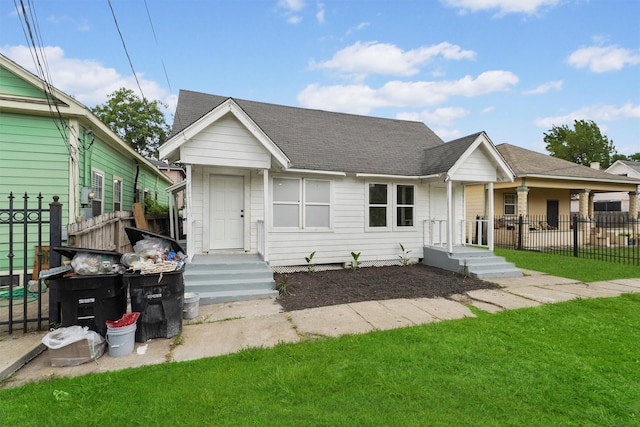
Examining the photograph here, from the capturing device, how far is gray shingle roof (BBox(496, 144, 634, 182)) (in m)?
14.6

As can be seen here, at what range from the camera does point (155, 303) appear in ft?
14.0

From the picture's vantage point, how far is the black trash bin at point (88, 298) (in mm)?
3867

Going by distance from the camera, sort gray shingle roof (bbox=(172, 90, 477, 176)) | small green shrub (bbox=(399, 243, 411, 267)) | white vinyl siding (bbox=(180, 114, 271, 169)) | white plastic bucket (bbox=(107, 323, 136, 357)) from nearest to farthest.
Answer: white plastic bucket (bbox=(107, 323, 136, 357)) → white vinyl siding (bbox=(180, 114, 271, 169)) → gray shingle roof (bbox=(172, 90, 477, 176)) → small green shrub (bbox=(399, 243, 411, 267))

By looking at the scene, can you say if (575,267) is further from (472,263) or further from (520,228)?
(520,228)

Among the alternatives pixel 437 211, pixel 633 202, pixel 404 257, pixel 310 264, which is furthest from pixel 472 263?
pixel 633 202

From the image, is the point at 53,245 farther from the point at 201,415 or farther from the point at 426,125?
the point at 426,125

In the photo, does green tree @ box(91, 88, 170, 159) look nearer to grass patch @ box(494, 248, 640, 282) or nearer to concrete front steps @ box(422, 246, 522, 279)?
concrete front steps @ box(422, 246, 522, 279)

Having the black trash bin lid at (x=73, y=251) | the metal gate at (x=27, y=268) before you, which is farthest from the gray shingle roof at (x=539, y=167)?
the metal gate at (x=27, y=268)

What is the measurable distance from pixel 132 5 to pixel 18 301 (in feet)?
19.4

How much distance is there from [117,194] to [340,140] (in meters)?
7.91

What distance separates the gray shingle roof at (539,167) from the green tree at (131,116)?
27.8 m

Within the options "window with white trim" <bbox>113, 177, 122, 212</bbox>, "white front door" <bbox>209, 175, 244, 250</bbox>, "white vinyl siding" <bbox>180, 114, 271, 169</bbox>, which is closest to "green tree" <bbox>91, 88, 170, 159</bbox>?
"window with white trim" <bbox>113, 177, 122, 212</bbox>

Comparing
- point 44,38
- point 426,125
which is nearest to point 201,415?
point 44,38

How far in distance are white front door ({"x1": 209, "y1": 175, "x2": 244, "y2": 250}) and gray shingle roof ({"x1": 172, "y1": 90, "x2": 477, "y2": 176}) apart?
1.65 m
